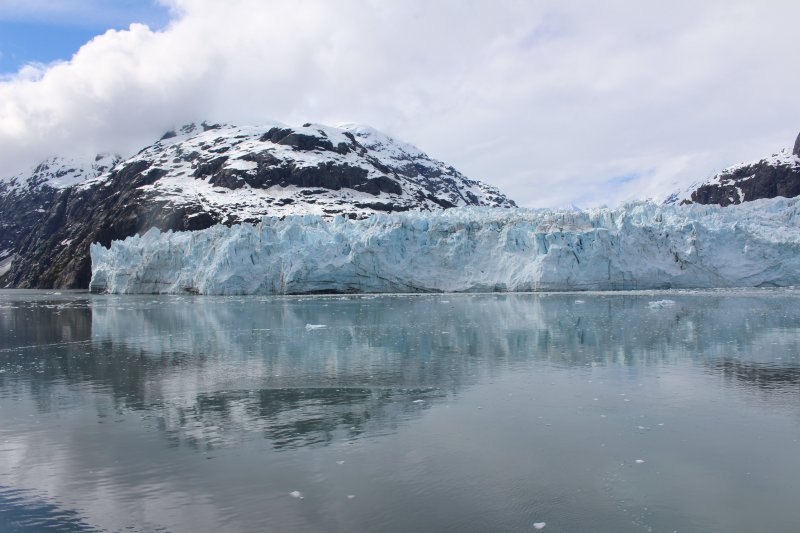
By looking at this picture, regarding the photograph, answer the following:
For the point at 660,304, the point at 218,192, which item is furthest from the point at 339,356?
the point at 218,192

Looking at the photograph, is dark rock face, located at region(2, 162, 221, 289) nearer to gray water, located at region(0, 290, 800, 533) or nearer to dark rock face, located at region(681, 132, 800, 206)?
gray water, located at region(0, 290, 800, 533)

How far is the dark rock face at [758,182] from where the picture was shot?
7912cm

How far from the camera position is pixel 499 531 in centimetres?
438

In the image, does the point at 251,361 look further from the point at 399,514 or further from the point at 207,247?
the point at 207,247

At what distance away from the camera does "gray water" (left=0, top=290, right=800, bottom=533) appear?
15.5 ft

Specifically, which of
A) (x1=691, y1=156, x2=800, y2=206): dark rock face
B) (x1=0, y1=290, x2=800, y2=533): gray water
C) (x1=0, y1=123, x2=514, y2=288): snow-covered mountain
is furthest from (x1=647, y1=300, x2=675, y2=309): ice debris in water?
(x1=691, y1=156, x2=800, y2=206): dark rock face

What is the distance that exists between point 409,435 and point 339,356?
5502 mm

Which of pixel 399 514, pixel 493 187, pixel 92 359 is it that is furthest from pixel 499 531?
pixel 493 187

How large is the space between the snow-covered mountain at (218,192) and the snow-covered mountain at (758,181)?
39.7 meters

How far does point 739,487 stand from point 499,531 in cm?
222

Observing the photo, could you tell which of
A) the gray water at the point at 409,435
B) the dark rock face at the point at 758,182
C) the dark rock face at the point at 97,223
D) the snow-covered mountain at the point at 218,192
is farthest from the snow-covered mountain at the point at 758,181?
the gray water at the point at 409,435

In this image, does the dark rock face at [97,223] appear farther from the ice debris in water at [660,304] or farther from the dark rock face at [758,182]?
the dark rock face at [758,182]

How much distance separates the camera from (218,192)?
7931 centimetres

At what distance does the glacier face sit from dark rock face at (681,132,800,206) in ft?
165
